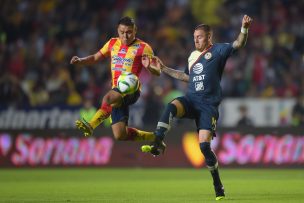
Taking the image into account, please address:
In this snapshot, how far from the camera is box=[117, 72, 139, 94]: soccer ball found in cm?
1206

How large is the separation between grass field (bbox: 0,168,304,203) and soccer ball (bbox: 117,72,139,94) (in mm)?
1609

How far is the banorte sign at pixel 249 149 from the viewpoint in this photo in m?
20.5

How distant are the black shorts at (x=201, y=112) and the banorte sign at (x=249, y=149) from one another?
936 cm

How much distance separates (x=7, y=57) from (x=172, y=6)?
5451 millimetres

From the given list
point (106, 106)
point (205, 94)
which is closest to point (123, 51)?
point (106, 106)

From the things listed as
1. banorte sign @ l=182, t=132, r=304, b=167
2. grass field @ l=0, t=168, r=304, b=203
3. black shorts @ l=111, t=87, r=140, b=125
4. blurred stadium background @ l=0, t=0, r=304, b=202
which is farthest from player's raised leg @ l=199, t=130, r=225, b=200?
banorte sign @ l=182, t=132, r=304, b=167

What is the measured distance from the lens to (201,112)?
11336 millimetres

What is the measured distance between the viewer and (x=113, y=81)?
12422 mm

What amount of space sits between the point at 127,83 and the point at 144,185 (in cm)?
321

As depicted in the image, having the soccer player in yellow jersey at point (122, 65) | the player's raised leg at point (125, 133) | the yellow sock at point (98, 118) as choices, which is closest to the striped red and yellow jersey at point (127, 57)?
the soccer player in yellow jersey at point (122, 65)

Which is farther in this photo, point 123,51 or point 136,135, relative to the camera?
point 136,135

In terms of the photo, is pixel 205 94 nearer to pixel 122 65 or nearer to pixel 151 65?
pixel 151 65

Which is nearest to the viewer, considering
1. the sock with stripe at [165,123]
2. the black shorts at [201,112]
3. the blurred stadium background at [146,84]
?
the sock with stripe at [165,123]

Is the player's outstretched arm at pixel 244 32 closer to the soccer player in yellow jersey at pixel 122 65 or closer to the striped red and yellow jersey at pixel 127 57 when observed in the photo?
the soccer player in yellow jersey at pixel 122 65
